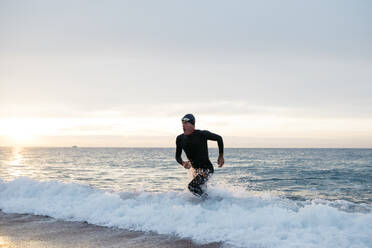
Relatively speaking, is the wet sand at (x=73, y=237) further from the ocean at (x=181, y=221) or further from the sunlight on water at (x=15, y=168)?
the sunlight on water at (x=15, y=168)

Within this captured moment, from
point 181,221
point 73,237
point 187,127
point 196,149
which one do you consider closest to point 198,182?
point 196,149

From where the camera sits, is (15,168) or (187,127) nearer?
(187,127)

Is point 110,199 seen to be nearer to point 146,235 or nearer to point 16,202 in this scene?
point 146,235

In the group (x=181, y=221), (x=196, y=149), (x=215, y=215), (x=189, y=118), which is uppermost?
(x=189, y=118)

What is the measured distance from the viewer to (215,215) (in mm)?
6137

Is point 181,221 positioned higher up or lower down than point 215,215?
lower down

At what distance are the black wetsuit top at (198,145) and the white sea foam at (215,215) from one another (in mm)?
956

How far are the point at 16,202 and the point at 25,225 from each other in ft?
8.07

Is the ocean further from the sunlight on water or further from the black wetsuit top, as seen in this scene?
the sunlight on water

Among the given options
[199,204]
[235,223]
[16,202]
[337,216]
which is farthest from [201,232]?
[16,202]

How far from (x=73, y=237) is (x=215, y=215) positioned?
270cm

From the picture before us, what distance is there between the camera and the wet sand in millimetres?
5100

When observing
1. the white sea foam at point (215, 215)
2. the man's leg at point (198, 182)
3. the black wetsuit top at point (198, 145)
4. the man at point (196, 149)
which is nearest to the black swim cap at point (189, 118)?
the man at point (196, 149)

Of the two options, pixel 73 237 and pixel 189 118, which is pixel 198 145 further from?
pixel 73 237
